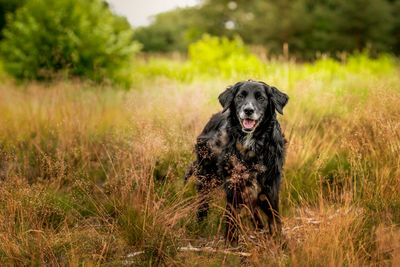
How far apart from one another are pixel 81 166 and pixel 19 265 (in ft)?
5.86

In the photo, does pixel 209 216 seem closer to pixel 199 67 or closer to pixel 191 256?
pixel 191 256

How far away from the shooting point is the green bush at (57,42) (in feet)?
22.7

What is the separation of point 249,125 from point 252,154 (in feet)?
0.96

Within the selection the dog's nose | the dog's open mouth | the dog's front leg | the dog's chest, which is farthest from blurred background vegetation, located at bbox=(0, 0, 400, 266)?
the dog's nose

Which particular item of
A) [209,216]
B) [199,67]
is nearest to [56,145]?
[209,216]

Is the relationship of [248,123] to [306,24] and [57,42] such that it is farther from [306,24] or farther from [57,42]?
[306,24]

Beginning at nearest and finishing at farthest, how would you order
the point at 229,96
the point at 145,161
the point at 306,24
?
1. the point at 229,96
2. the point at 145,161
3. the point at 306,24

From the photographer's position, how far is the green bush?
22.7 ft

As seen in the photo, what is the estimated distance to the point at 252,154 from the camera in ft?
8.75

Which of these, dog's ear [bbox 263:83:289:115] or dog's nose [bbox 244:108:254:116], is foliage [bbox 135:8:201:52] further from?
dog's nose [bbox 244:108:254:116]

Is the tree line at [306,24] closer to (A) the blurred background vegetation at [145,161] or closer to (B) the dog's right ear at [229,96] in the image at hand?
(A) the blurred background vegetation at [145,161]

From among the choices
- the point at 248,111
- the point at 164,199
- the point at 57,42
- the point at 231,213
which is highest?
the point at 57,42

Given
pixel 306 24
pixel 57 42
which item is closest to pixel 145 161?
pixel 57 42

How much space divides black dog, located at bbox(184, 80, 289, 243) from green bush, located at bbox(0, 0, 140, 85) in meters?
4.71
